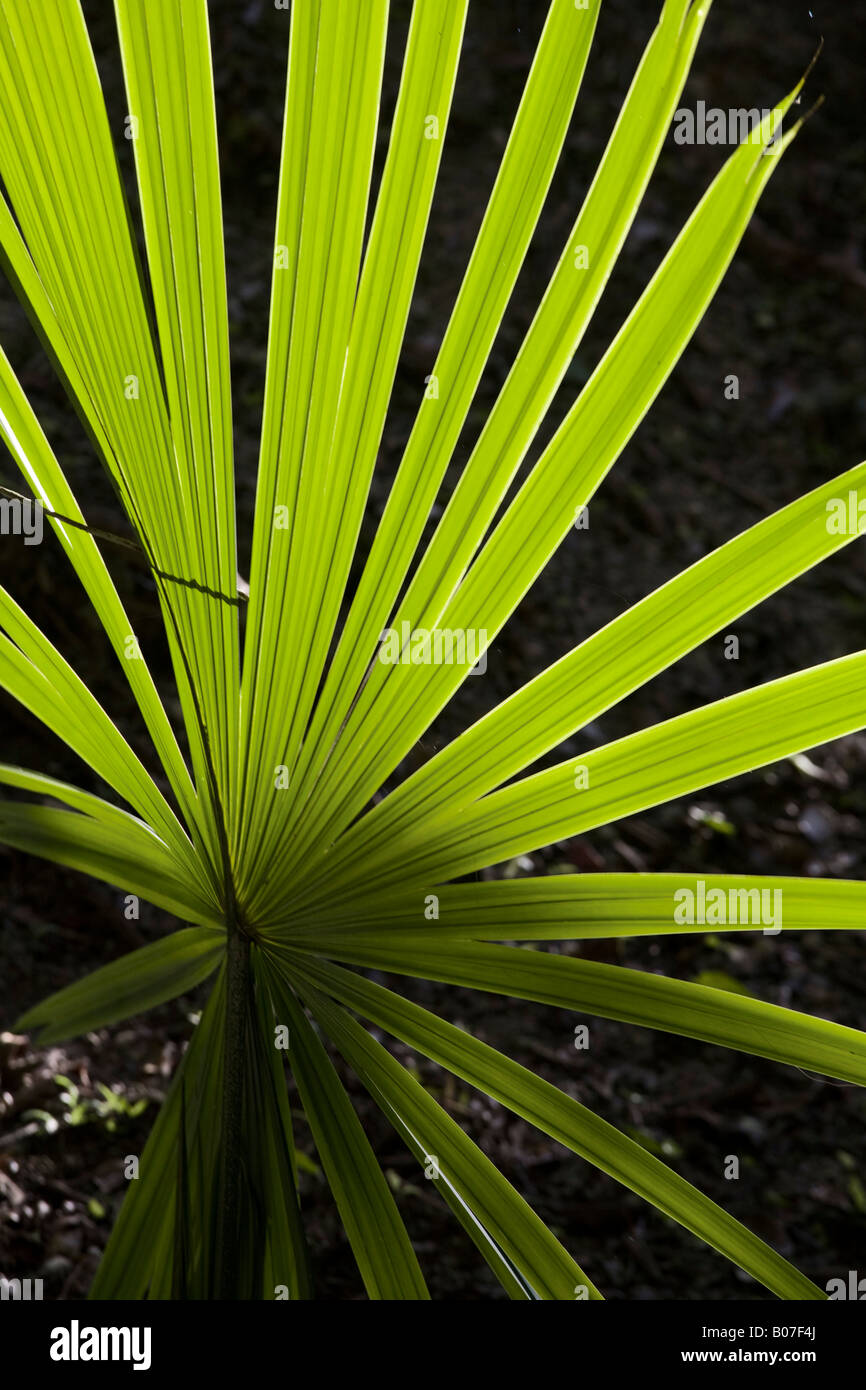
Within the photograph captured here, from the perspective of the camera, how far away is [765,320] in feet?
12.9

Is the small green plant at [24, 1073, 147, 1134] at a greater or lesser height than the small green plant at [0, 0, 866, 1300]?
lesser

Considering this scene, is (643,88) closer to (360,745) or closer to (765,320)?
(360,745)

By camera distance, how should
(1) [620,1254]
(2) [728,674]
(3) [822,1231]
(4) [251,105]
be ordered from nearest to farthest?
1. (1) [620,1254]
2. (3) [822,1231]
3. (2) [728,674]
4. (4) [251,105]

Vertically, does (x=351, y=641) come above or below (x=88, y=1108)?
above

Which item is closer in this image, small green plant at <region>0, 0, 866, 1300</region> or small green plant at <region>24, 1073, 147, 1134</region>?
small green plant at <region>0, 0, 866, 1300</region>

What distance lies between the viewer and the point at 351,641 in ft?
3.22

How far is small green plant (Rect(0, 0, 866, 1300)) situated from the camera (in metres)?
0.85

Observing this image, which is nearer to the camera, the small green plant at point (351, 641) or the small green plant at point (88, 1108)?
the small green plant at point (351, 641)

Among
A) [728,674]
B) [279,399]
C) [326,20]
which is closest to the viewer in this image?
[326,20]

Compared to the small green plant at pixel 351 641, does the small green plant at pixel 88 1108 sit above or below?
below

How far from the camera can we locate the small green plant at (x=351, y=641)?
849 millimetres

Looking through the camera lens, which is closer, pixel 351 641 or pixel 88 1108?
pixel 351 641
